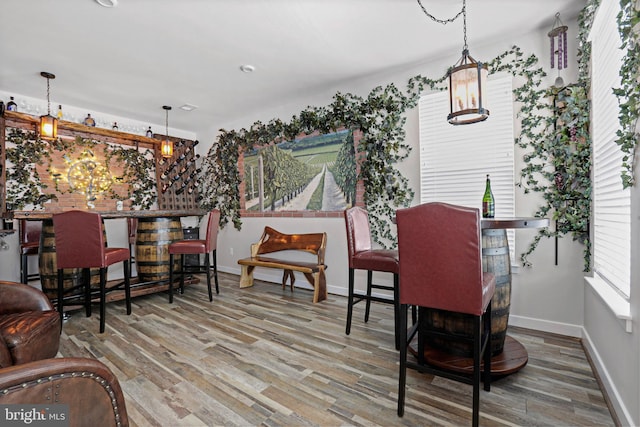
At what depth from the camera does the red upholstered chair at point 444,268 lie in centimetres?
147

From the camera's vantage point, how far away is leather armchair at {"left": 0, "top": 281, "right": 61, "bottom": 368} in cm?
143

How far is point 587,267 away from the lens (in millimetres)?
2430

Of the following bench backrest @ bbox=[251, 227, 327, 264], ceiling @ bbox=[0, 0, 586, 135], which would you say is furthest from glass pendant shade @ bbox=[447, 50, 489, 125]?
bench backrest @ bbox=[251, 227, 327, 264]

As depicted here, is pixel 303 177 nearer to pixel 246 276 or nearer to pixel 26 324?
pixel 246 276

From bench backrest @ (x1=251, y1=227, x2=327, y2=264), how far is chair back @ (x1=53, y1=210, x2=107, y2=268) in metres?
1.92

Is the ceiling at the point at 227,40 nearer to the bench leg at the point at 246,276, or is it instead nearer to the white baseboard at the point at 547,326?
the bench leg at the point at 246,276

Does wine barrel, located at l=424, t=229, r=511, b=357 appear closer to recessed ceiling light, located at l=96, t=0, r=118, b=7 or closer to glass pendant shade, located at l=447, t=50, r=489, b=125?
glass pendant shade, located at l=447, t=50, r=489, b=125

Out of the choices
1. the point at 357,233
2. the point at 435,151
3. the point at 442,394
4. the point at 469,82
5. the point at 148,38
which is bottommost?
the point at 442,394

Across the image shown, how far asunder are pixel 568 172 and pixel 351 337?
7.05ft

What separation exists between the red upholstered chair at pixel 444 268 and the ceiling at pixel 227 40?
1811 mm

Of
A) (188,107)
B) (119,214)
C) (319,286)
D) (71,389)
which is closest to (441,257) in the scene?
(71,389)

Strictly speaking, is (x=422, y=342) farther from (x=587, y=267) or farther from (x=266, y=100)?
(x=266, y=100)

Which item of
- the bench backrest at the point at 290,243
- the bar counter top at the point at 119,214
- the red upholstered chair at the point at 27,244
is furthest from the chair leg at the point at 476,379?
the red upholstered chair at the point at 27,244

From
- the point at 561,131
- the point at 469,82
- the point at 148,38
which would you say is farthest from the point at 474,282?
the point at 148,38
